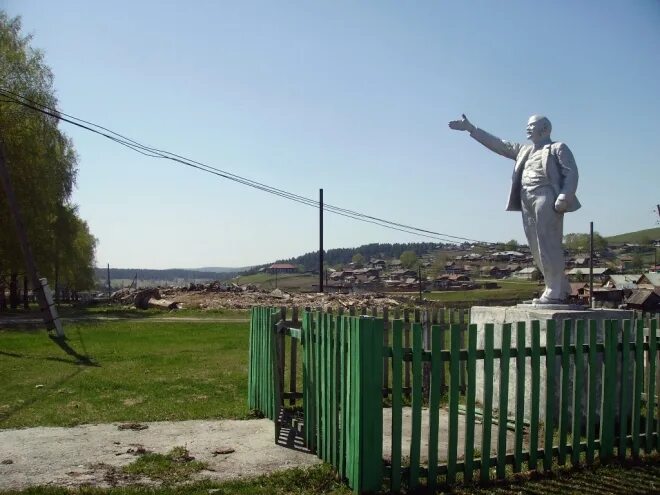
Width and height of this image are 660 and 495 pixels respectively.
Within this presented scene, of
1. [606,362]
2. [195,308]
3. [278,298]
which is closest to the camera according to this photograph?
[606,362]

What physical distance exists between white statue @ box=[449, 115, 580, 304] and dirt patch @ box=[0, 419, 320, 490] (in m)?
3.88

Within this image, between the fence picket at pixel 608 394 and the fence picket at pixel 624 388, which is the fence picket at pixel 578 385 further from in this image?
the fence picket at pixel 624 388

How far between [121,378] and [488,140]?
7.44 m

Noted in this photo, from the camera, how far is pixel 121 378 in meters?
11.5

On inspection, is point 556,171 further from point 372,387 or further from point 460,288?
point 460,288

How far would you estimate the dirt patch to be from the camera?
581cm

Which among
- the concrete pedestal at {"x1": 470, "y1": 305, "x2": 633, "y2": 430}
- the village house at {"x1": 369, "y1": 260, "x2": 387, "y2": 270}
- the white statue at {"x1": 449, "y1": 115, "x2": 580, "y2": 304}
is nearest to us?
the concrete pedestal at {"x1": 470, "y1": 305, "x2": 633, "y2": 430}

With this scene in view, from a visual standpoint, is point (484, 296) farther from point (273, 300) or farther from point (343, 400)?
point (343, 400)

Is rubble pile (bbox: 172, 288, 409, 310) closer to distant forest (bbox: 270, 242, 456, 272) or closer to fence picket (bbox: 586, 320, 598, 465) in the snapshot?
fence picket (bbox: 586, 320, 598, 465)

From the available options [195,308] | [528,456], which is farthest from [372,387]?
[195,308]

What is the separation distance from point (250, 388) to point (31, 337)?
13278 mm

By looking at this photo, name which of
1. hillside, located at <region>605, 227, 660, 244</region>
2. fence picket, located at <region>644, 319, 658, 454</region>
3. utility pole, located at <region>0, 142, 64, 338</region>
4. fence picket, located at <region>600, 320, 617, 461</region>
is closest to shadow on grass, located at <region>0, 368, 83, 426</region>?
utility pole, located at <region>0, 142, 64, 338</region>

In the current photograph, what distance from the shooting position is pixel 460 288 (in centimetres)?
7881

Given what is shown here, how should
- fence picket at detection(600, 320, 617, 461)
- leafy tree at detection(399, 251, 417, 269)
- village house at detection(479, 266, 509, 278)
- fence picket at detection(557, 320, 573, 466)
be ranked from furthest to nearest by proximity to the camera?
leafy tree at detection(399, 251, 417, 269) → village house at detection(479, 266, 509, 278) → fence picket at detection(600, 320, 617, 461) → fence picket at detection(557, 320, 573, 466)
